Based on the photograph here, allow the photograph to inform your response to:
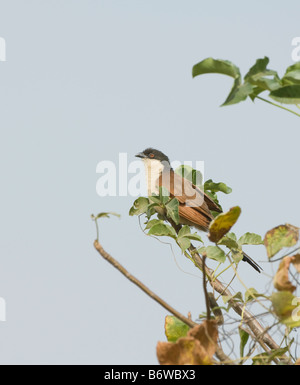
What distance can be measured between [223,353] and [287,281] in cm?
21

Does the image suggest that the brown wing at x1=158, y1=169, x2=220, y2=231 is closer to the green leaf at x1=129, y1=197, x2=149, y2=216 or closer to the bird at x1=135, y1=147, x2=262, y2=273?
the bird at x1=135, y1=147, x2=262, y2=273

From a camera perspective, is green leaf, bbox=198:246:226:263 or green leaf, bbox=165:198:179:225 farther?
green leaf, bbox=165:198:179:225

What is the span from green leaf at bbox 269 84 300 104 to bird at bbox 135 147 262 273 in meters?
2.63

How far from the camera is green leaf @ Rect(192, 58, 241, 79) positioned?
1.61m

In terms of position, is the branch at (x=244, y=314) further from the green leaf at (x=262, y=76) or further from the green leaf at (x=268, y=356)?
the green leaf at (x=262, y=76)

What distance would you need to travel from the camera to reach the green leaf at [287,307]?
143 centimetres

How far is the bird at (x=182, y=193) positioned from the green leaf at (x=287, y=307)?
8.97ft

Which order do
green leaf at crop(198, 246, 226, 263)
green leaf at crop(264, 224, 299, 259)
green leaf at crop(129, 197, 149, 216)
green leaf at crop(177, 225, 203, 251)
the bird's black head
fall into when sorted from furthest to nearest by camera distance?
1. the bird's black head
2. green leaf at crop(129, 197, 149, 216)
3. green leaf at crop(177, 225, 203, 251)
4. green leaf at crop(198, 246, 226, 263)
5. green leaf at crop(264, 224, 299, 259)

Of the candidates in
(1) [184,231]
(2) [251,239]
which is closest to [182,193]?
(1) [184,231]

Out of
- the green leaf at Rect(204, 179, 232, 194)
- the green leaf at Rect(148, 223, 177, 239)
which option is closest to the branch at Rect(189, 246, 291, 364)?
the green leaf at Rect(148, 223, 177, 239)

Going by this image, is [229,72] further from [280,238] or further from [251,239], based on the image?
[251,239]

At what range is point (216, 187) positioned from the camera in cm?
313
